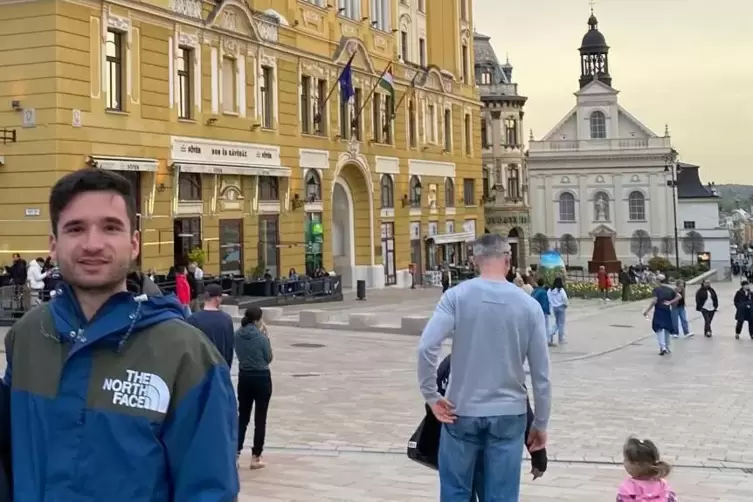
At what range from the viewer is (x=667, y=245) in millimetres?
84250

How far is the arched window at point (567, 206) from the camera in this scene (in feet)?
288

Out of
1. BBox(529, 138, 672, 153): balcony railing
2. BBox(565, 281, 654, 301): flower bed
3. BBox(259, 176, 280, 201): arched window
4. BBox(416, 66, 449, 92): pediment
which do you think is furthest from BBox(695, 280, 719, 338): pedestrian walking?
BBox(529, 138, 672, 153): balcony railing

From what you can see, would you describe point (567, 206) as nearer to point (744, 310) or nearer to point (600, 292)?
point (600, 292)

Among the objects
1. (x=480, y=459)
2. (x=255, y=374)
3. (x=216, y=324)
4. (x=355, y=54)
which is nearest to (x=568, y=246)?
(x=355, y=54)

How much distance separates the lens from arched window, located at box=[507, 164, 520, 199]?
75.8 meters

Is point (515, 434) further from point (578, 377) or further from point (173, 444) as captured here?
point (578, 377)

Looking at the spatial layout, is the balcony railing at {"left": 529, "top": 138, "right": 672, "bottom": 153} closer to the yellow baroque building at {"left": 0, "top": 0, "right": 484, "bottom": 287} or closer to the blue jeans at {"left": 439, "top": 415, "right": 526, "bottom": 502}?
the yellow baroque building at {"left": 0, "top": 0, "right": 484, "bottom": 287}

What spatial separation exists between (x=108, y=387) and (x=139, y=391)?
9cm

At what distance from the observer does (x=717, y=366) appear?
17.7 meters

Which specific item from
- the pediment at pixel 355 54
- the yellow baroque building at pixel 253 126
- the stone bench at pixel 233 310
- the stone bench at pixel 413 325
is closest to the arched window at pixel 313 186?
the yellow baroque building at pixel 253 126

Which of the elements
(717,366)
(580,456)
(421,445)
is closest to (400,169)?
(717,366)

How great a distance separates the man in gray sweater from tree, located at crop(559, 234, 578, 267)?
83.3m

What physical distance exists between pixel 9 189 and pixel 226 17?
32.8 ft

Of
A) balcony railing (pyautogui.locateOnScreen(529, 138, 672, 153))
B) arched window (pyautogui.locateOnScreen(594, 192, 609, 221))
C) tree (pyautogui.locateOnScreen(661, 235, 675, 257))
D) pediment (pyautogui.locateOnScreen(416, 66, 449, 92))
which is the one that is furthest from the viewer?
arched window (pyautogui.locateOnScreen(594, 192, 609, 221))
